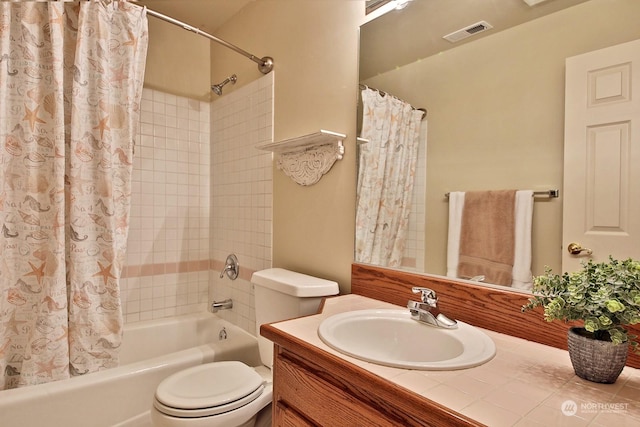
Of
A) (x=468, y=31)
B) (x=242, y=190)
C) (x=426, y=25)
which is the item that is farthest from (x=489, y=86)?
(x=242, y=190)

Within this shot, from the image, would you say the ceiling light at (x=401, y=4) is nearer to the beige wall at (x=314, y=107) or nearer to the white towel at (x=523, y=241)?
the beige wall at (x=314, y=107)

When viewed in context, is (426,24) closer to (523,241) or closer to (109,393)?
(523,241)

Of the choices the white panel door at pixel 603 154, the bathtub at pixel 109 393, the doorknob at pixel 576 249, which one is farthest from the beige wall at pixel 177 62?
the doorknob at pixel 576 249

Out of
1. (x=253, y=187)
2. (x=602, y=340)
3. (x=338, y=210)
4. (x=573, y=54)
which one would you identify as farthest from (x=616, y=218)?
(x=253, y=187)

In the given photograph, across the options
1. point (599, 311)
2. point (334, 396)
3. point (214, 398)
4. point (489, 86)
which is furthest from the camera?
point (214, 398)

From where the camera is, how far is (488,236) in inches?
42.9

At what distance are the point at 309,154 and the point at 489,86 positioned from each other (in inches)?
32.5

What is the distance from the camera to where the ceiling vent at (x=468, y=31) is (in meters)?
1.11

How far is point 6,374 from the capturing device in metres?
1.51

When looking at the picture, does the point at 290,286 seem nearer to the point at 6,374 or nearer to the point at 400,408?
the point at 400,408

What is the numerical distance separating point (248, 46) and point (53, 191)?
4.31 ft

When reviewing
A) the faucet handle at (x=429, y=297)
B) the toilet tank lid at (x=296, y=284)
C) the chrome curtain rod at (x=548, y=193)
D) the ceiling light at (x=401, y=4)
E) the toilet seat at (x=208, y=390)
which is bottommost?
the toilet seat at (x=208, y=390)

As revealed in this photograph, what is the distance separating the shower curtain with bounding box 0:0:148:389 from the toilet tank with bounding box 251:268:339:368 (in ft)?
2.29

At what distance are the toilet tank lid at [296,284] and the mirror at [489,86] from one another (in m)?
0.35
